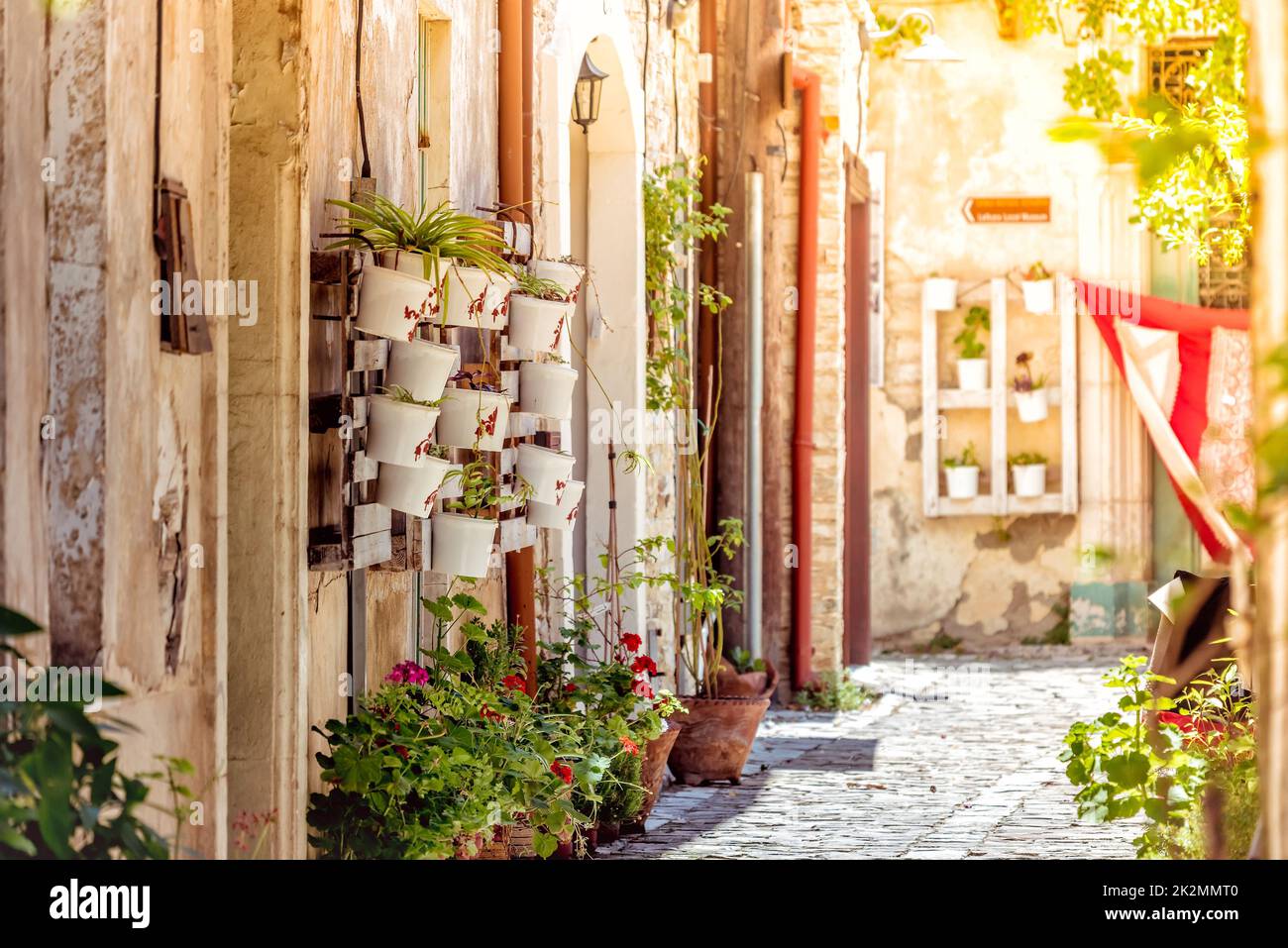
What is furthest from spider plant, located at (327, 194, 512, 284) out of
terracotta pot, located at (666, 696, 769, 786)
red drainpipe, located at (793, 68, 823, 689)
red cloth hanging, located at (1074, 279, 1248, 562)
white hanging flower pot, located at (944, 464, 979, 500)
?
white hanging flower pot, located at (944, 464, 979, 500)

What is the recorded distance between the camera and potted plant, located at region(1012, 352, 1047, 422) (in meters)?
12.6

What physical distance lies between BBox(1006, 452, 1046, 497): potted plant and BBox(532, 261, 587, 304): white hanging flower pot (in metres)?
7.37

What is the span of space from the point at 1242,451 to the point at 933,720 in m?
3.28

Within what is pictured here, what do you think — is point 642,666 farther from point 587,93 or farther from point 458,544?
point 587,93

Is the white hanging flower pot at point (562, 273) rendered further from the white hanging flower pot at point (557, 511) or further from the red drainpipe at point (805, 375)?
the red drainpipe at point (805, 375)

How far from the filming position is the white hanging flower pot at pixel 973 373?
1268 cm

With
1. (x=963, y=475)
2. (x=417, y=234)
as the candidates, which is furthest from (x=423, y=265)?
(x=963, y=475)

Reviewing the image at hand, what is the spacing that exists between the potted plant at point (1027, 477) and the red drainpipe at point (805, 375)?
298 cm

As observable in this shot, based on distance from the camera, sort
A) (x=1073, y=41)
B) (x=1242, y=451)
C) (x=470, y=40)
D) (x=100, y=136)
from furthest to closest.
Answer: (x=1073, y=41) < (x=1242, y=451) < (x=470, y=40) < (x=100, y=136)

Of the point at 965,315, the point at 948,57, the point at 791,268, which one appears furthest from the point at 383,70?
the point at 965,315

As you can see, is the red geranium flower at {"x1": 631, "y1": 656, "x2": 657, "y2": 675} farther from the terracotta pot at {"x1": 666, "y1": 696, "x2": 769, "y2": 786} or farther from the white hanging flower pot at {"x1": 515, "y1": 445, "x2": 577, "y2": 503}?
the terracotta pot at {"x1": 666, "y1": 696, "x2": 769, "y2": 786}

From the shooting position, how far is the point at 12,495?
9.34 feet

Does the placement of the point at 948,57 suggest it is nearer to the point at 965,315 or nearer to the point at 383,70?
the point at 965,315

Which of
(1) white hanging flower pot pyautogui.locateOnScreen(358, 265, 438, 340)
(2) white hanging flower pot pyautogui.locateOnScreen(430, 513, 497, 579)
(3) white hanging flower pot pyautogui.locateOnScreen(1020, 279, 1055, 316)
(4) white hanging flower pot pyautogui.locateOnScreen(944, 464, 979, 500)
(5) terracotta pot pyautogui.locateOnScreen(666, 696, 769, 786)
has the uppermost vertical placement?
(3) white hanging flower pot pyautogui.locateOnScreen(1020, 279, 1055, 316)
